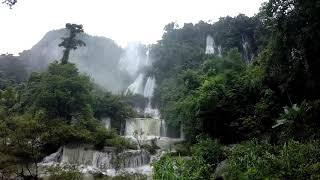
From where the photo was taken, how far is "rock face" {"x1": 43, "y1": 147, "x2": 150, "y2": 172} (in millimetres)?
25922

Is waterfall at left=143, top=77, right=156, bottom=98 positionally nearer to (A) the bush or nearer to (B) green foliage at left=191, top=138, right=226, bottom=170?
(B) green foliage at left=191, top=138, right=226, bottom=170

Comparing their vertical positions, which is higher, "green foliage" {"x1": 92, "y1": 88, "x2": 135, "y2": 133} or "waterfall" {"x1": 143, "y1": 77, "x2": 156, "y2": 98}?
"waterfall" {"x1": 143, "y1": 77, "x2": 156, "y2": 98}

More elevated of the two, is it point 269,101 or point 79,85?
point 79,85

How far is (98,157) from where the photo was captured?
26.9 m

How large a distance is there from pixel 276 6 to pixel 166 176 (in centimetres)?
980

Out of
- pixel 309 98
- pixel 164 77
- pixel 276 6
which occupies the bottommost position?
pixel 309 98

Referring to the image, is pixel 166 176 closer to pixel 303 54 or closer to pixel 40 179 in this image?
pixel 303 54

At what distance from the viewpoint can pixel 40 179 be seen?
20.6 meters

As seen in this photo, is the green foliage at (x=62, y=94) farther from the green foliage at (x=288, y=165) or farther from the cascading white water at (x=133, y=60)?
the cascading white water at (x=133, y=60)

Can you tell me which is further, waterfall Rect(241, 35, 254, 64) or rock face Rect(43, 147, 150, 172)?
waterfall Rect(241, 35, 254, 64)

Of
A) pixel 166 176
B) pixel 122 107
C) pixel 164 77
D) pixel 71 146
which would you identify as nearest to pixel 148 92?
pixel 164 77

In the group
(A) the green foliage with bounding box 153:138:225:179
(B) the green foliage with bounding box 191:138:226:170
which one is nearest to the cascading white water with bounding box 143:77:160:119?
(B) the green foliage with bounding box 191:138:226:170

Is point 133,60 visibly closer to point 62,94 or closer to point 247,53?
point 247,53

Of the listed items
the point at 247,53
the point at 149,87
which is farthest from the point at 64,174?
the point at 247,53
